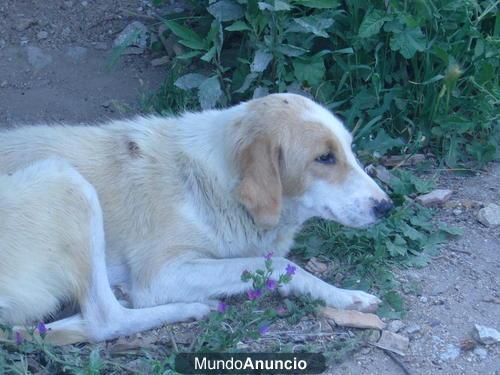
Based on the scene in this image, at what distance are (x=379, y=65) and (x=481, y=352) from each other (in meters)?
2.48

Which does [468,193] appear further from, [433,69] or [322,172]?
[322,172]

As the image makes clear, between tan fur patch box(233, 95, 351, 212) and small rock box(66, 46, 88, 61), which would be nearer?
tan fur patch box(233, 95, 351, 212)

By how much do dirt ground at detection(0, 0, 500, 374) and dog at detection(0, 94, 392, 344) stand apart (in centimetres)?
39

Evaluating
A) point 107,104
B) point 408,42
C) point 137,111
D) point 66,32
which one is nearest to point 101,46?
point 66,32

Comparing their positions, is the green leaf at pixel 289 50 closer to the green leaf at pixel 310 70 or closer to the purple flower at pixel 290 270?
the green leaf at pixel 310 70

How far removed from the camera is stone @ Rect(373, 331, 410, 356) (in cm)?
374

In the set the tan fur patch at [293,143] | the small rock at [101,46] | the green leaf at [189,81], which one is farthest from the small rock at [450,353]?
the small rock at [101,46]

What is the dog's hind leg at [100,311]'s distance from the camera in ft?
12.6

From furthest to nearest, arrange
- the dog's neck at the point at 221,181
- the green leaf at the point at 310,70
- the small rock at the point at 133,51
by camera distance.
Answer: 1. the small rock at the point at 133,51
2. the green leaf at the point at 310,70
3. the dog's neck at the point at 221,181

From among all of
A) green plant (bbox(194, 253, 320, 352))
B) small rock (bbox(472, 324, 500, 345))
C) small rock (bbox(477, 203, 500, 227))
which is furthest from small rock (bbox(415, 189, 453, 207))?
green plant (bbox(194, 253, 320, 352))

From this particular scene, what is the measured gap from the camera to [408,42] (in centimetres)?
519

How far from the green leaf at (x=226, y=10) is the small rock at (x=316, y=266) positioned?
76.8 inches

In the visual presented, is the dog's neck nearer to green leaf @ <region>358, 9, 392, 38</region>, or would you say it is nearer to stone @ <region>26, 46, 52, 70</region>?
green leaf @ <region>358, 9, 392, 38</region>

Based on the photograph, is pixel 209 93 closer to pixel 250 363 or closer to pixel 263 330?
pixel 263 330
